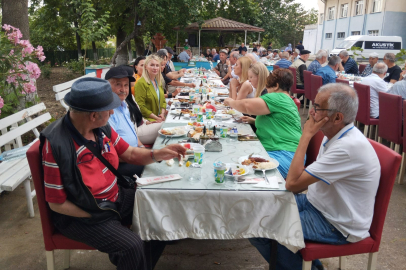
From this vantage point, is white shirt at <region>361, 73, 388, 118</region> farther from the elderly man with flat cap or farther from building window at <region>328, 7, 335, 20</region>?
building window at <region>328, 7, 335, 20</region>

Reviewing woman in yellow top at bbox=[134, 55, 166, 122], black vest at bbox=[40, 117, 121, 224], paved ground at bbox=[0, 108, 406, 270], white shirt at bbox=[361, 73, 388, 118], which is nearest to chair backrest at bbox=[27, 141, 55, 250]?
black vest at bbox=[40, 117, 121, 224]

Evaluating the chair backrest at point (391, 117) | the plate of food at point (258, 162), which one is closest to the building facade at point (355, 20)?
the chair backrest at point (391, 117)

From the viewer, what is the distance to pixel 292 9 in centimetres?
4344

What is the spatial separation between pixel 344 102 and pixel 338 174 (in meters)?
0.44

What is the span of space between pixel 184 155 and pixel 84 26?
9.23 m

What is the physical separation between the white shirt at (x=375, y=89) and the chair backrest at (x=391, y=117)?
85cm

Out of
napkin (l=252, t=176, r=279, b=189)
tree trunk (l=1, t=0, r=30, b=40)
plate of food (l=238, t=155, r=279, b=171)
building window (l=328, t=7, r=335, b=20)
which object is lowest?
napkin (l=252, t=176, r=279, b=189)

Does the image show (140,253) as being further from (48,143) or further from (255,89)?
(255,89)

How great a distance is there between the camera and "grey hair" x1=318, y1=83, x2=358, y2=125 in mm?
1987

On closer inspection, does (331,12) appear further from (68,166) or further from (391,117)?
(68,166)

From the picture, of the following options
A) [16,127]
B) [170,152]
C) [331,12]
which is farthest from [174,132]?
[331,12]

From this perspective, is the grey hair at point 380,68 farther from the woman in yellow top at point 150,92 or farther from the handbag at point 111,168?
the handbag at point 111,168

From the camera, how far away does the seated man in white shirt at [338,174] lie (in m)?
1.91

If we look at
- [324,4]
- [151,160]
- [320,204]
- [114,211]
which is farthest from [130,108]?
[324,4]
